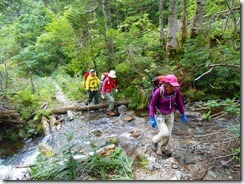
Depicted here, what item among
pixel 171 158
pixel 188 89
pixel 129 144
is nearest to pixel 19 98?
pixel 129 144

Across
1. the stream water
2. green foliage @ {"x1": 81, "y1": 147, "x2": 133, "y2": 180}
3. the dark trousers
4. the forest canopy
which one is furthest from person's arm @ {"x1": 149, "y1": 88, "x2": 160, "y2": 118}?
the dark trousers

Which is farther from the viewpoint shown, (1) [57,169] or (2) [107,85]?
(2) [107,85]

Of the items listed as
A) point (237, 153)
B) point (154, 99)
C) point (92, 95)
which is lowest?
point (237, 153)

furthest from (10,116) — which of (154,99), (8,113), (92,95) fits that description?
(154,99)

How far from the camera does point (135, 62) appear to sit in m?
10.0

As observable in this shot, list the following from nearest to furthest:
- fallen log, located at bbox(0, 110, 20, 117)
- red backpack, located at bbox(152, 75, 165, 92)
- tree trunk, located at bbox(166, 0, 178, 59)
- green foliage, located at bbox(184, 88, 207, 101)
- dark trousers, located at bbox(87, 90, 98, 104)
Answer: red backpack, located at bbox(152, 75, 165, 92)
green foliage, located at bbox(184, 88, 207, 101)
fallen log, located at bbox(0, 110, 20, 117)
dark trousers, located at bbox(87, 90, 98, 104)
tree trunk, located at bbox(166, 0, 178, 59)

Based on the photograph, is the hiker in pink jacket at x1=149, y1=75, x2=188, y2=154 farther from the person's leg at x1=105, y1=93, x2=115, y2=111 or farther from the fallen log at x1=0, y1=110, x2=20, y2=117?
the fallen log at x1=0, y1=110, x2=20, y2=117

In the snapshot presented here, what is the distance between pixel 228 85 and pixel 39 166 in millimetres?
7051

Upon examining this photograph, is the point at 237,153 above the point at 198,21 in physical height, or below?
below

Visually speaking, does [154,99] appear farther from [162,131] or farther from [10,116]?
[10,116]

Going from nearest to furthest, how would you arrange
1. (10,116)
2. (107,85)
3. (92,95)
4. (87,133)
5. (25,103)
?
(87,133)
(107,85)
(10,116)
(92,95)
(25,103)

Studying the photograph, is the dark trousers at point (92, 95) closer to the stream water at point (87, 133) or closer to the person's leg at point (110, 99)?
the stream water at point (87, 133)

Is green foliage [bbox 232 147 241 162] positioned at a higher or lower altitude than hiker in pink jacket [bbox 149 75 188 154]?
lower

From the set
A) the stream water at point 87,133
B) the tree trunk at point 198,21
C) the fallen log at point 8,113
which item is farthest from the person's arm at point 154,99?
the fallen log at point 8,113
